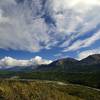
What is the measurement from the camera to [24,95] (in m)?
10.5

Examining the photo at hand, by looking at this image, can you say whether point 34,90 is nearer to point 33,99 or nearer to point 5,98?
point 33,99

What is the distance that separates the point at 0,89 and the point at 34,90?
1.75 metres

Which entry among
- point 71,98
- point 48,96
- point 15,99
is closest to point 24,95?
point 15,99

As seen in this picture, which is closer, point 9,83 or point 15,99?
point 15,99

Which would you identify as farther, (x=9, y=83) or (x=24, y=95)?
Answer: (x=9, y=83)

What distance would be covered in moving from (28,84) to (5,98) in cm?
152

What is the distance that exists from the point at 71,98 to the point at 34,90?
75.0 inches

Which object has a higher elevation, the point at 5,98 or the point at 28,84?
the point at 28,84

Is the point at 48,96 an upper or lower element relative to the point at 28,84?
lower

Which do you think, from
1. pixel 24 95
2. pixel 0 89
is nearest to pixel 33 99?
pixel 24 95

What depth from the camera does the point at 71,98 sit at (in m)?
10.8

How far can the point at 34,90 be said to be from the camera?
10812mm

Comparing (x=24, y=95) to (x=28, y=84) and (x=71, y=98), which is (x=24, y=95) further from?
(x=71, y=98)

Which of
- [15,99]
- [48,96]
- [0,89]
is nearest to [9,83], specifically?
[0,89]
